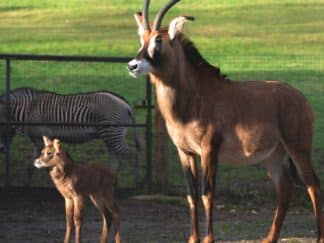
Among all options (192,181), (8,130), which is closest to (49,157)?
(192,181)

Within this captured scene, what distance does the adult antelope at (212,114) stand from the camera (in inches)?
497

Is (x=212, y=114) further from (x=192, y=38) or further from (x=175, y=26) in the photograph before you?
(x=192, y=38)

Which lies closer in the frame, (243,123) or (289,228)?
(243,123)

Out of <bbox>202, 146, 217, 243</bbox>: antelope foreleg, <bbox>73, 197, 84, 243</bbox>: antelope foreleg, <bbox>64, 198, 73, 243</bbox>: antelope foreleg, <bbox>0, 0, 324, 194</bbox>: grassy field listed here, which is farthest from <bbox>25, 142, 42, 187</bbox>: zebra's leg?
<bbox>202, 146, 217, 243</bbox>: antelope foreleg

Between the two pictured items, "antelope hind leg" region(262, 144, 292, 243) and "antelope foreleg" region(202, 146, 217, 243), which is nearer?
"antelope foreleg" region(202, 146, 217, 243)

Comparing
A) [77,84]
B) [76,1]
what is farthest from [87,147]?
[76,1]

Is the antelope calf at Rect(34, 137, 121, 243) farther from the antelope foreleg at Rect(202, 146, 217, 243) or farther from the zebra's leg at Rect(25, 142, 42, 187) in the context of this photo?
the zebra's leg at Rect(25, 142, 42, 187)

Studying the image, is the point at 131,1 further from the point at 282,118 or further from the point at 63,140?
the point at 282,118

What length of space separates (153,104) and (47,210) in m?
2.52

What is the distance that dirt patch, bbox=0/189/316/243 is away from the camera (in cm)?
1452

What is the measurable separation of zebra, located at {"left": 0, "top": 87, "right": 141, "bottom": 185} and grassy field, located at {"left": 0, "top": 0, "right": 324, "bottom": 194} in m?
0.94

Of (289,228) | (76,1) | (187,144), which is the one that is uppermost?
(76,1)

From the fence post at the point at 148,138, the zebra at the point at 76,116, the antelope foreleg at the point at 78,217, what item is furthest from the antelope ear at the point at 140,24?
the zebra at the point at 76,116

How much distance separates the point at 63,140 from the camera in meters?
18.0
